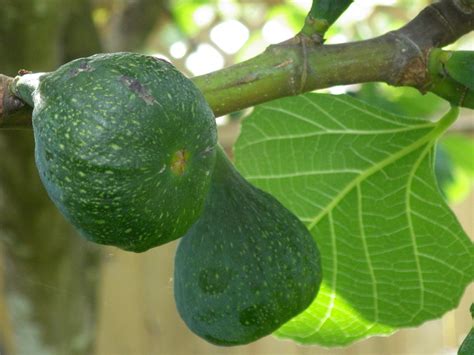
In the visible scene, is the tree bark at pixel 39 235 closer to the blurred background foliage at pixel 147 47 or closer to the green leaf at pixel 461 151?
the blurred background foliage at pixel 147 47

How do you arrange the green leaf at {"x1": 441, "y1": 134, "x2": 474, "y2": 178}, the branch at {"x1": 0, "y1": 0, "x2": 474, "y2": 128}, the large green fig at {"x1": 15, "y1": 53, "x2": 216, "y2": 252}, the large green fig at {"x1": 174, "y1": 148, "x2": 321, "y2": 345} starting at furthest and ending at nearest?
1. the green leaf at {"x1": 441, "y1": 134, "x2": 474, "y2": 178}
2. the large green fig at {"x1": 174, "y1": 148, "x2": 321, "y2": 345}
3. the branch at {"x1": 0, "y1": 0, "x2": 474, "y2": 128}
4. the large green fig at {"x1": 15, "y1": 53, "x2": 216, "y2": 252}

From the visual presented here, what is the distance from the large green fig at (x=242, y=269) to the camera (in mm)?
1195

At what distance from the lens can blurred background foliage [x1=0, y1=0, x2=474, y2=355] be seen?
2.46 m

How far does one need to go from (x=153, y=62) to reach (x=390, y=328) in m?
0.84

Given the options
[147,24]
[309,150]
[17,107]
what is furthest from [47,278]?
[17,107]

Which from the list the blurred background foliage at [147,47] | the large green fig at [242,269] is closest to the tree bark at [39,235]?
the blurred background foliage at [147,47]

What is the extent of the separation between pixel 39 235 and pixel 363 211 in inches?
54.2

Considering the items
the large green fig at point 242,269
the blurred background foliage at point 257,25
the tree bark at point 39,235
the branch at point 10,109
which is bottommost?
the large green fig at point 242,269

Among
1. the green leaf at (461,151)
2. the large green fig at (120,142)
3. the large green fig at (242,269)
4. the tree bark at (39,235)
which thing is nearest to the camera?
the large green fig at (120,142)

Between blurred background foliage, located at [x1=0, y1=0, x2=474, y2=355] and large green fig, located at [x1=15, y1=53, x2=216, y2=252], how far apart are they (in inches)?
19.6

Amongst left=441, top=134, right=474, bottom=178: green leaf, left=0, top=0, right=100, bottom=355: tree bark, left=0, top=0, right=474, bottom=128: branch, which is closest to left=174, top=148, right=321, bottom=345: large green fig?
left=0, top=0, right=474, bottom=128: branch

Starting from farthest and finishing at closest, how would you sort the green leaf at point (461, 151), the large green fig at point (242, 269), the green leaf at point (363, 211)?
the green leaf at point (461, 151) < the green leaf at point (363, 211) < the large green fig at point (242, 269)

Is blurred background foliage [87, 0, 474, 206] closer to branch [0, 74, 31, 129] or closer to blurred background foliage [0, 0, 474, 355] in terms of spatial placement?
blurred background foliage [0, 0, 474, 355]

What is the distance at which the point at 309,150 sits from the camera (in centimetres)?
159
